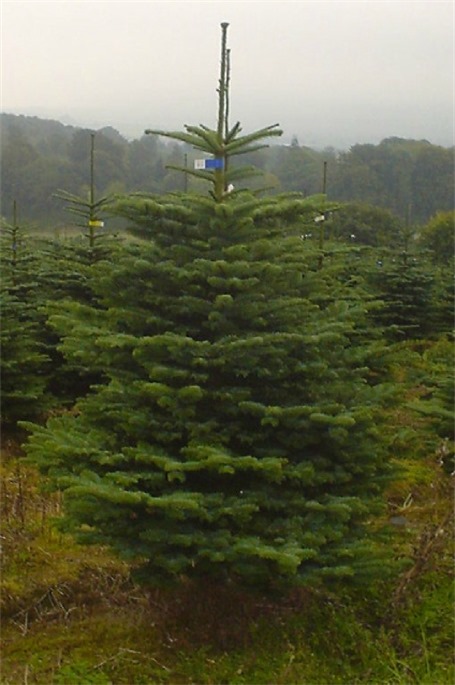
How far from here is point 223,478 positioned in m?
3.85

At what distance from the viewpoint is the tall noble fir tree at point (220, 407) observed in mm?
3586

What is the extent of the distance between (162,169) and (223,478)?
22.8 meters

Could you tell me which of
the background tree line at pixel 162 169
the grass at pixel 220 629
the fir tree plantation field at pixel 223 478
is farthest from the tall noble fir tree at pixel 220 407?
the background tree line at pixel 162 169

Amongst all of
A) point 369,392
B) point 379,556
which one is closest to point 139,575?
point 379,556

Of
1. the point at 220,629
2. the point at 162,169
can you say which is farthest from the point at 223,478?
the point at 162,169

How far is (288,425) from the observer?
378 centimetres

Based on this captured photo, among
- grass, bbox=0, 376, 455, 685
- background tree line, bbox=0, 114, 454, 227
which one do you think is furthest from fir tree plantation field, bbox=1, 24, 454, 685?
background tree line, bbox=0, 114, 454, 227

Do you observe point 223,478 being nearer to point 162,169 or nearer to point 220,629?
point 220,629

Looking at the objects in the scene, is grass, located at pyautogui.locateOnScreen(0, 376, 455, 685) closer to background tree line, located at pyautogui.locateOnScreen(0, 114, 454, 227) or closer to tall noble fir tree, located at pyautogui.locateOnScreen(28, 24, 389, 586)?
tall noble fir tree, located at pyautogui.locateOnScreen(28, 24, 389, 586)

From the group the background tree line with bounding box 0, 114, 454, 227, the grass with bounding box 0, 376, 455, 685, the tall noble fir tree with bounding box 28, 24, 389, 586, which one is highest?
the background tree line with bounding box 0, 114, 454, 227

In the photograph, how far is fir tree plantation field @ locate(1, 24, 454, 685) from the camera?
11.9ft

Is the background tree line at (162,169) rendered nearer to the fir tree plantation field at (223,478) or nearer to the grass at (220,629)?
the fir tree plantation field at (223,478)

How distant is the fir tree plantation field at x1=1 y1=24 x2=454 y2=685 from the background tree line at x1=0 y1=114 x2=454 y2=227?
616 inches

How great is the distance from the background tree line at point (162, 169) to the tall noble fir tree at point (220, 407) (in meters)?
15.6
